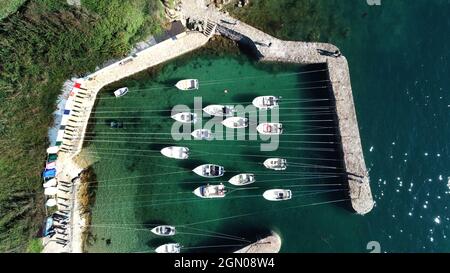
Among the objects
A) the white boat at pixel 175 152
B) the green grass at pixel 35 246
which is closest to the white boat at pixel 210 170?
the white boat at pixel 175 152

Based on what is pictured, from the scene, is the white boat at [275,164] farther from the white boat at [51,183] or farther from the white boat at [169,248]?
the white boat at [51,183]

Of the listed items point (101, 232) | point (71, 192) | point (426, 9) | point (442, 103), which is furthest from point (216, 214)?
point (426, 9)

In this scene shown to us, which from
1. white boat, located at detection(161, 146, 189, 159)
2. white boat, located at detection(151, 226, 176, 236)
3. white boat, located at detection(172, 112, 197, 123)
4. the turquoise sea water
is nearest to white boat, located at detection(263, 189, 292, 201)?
the turquoise sea water

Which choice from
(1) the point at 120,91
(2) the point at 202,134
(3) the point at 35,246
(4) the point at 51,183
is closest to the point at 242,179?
(2) the point at 202,134

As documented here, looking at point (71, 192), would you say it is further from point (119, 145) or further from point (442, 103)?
point (442, 103)

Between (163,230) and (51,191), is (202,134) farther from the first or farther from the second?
(51,191)
